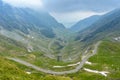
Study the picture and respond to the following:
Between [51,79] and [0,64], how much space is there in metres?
25.9

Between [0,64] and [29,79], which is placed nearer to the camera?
[29,79]

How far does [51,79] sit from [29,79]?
26399mm

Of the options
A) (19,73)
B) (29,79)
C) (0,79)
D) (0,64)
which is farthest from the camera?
(0,64)

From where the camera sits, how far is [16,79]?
10494 cm

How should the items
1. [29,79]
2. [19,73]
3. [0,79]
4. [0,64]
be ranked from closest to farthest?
1. [0,79]
2. [29,79]
3. [19,73]
4. [0,64]

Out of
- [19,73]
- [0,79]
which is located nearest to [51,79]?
[19,73]

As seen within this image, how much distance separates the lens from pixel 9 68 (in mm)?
127500

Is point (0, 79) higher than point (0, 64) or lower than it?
lower

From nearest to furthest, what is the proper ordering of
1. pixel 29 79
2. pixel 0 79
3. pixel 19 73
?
pixel 0 79, pixel 29 79, pixel 19 73

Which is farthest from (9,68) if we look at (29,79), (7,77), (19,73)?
(7,77)

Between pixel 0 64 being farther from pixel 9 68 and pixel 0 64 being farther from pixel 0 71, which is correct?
pixel 0 71

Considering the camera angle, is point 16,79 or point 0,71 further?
point 0,71

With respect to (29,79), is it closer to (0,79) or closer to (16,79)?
(16,79)

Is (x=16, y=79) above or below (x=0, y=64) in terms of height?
below
